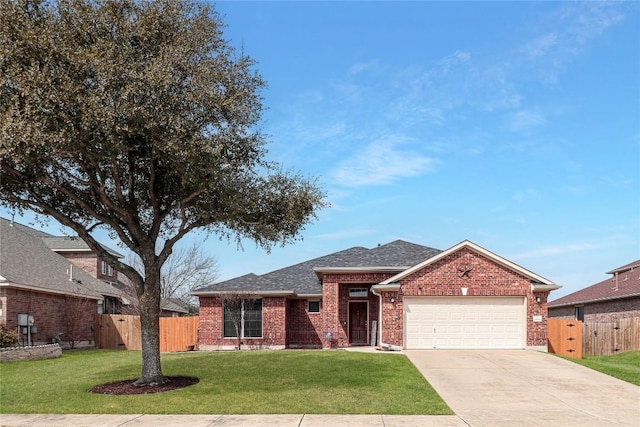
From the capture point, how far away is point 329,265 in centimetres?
2659

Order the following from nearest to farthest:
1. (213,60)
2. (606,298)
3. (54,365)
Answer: (213,60) < (54,365) < (606,298)

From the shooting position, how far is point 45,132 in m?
12.1

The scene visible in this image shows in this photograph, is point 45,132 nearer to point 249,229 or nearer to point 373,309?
point 249,229

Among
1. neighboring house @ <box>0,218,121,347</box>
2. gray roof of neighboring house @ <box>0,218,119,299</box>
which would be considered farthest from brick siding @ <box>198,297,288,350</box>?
gray roof of neighboring house @ <box>0,218,119,299</box>

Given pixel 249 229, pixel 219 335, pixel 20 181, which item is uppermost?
pixel 20 181

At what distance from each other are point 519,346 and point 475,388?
843 centimetres

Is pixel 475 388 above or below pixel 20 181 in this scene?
below

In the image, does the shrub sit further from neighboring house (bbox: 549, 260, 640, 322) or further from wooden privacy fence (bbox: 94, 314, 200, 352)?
neighboring house (bbox: 549, 260, 640, 322)

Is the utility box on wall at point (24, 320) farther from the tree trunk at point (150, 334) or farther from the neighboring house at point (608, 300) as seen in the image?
the neighboring house at point (608, 300)

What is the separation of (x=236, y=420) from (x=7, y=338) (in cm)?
1569

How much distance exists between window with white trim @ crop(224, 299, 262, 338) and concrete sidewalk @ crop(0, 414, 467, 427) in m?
16.3

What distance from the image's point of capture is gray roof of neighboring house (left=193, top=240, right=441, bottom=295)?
2655 centimetres

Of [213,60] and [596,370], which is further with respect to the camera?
[596,370]

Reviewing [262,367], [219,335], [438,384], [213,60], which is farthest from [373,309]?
[213,60]
